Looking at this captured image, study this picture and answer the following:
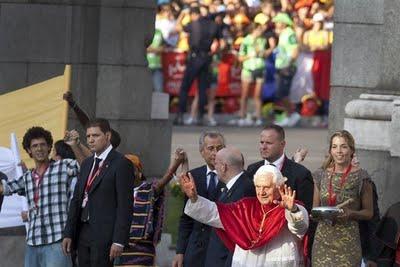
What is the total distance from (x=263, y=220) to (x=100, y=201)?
2013 mm

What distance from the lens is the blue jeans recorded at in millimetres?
14602

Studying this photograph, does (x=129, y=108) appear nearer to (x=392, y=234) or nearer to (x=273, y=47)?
(x=392, y=234)

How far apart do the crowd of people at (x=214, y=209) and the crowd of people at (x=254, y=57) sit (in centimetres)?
1924

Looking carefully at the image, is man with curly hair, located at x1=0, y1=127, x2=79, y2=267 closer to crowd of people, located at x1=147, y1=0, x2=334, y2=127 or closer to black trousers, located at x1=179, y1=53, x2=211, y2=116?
crowd of people, located at x1=147, y1=0, x2=334, y2=127

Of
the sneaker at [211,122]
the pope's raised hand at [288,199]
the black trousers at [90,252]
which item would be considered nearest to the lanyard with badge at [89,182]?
the black trousers at [90,252]

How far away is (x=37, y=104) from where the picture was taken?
17703 millimetres

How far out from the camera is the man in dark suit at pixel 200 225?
14312 mm

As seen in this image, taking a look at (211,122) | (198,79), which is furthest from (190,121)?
(198,79)

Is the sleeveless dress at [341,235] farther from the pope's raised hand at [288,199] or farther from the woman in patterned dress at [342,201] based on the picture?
the pope's raised hand at [288,199]

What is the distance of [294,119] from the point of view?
35938mm

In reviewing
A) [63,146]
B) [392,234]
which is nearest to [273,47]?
[63,146]

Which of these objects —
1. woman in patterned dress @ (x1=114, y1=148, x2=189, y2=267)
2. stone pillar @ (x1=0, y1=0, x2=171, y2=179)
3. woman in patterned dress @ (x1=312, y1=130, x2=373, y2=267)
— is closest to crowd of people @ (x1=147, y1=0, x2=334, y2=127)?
stone pillar @ (x1=0, y1=0, x2=171, y2=179)

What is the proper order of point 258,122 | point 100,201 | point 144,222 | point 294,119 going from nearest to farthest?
point 100,201 → point 144,222 → point 258,122 → point 294,119

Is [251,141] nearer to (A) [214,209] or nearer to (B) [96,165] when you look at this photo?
(B) [96,165]
